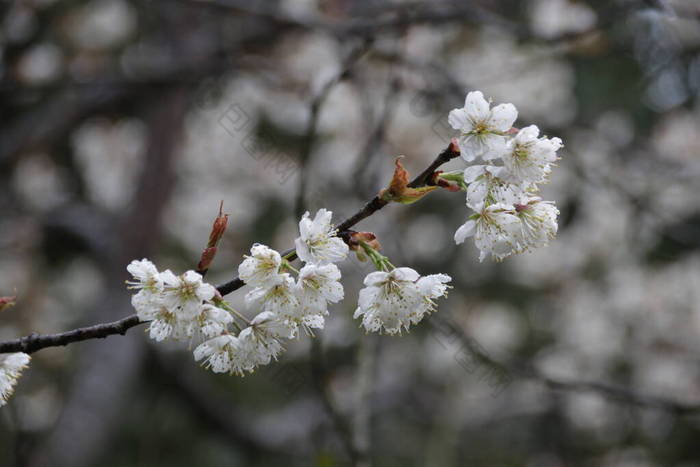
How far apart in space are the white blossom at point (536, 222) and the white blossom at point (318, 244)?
314 millimetres

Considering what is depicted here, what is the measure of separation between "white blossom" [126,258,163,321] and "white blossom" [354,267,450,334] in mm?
322

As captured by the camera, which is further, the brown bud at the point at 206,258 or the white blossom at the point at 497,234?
the white blossom at the point at 497,234

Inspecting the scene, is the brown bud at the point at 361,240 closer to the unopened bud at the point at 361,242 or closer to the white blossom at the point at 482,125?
the unopened bud at the point at 361,242

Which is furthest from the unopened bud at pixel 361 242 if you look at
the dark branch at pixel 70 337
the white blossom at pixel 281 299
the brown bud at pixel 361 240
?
the dark branch at pixel 70 337

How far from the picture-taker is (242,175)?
217 inches

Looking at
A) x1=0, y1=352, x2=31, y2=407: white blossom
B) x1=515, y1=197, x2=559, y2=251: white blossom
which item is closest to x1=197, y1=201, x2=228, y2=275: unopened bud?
x1=0, y1=352, x2=31, y2=407: white blossom

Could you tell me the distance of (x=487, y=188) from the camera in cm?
107

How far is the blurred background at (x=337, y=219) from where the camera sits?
3.33 metres

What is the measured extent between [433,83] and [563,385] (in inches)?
58.9

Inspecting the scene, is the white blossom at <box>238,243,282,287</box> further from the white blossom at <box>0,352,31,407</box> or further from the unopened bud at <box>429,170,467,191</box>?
the white blossom at <box>0,352,31,407</box>

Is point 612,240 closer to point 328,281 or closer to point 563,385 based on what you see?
point 563,385

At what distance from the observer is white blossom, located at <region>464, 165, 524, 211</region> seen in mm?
1048

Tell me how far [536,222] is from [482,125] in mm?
207

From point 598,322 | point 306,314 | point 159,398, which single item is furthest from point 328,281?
point 598,322
